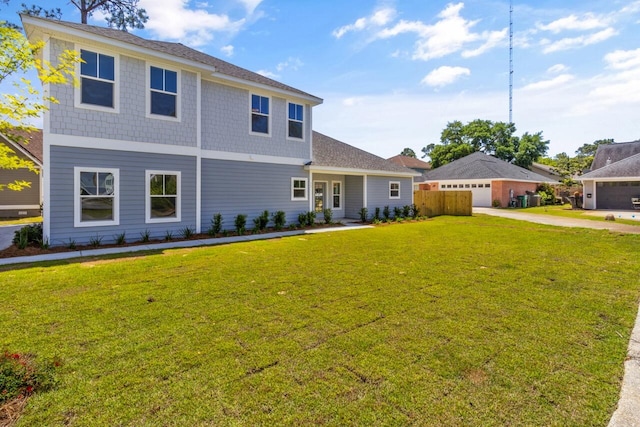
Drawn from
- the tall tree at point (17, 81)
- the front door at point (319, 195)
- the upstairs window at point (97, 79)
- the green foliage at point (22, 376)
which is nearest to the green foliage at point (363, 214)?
the front door at point (319, 195)

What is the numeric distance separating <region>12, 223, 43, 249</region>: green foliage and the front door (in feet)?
36.3

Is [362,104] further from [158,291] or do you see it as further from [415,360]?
[415,360]

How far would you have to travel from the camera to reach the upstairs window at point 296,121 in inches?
557

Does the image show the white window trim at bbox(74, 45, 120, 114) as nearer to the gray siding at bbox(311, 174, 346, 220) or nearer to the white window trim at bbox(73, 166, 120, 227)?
the white window trim at bbox(73, 166, 120, 227)

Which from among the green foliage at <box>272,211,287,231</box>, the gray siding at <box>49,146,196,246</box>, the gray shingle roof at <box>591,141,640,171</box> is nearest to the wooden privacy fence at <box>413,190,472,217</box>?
the green foliage at <box>272,211,287,231</box>

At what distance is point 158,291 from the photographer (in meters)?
5.04

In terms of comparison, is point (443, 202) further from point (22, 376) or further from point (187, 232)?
point (22, 376)

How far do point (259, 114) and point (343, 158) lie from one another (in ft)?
17.9

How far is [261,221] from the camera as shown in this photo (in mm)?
12859

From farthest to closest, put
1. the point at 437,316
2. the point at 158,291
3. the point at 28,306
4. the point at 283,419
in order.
Answer: the point at 158,291, the point at 28,306, the point at 437,316, the point at 283,419

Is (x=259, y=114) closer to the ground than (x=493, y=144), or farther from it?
closer to the ground

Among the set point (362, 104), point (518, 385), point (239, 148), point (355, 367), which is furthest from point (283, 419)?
point (362, 104)

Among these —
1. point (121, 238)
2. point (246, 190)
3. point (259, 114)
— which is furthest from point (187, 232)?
point (259, 114)

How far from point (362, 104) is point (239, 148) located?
1040 centimetres
